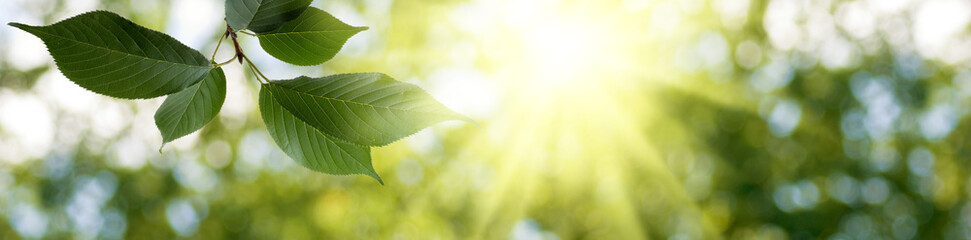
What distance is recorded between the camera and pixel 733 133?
1233 centimetres

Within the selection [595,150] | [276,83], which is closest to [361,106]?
[276,83]

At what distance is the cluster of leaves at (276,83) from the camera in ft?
1.86

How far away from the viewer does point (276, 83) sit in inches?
24.8

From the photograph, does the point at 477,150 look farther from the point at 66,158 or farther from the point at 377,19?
the point at 66,158

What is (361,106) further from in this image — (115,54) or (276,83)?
(115,54)

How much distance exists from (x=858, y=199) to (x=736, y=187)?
2.41 meters

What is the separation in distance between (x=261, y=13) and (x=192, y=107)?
0.43ft

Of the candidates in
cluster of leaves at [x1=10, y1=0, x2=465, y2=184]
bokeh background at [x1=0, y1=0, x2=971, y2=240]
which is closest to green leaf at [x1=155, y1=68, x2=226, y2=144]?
cluster of leaves at [x1=10, y1=0, x2=465, y2=184]

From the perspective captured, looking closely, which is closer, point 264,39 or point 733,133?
point 264,39

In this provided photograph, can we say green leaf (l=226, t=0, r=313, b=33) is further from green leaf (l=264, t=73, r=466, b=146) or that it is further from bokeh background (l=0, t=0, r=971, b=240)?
bokeh background (l=0, t=0, r=971, b=240)

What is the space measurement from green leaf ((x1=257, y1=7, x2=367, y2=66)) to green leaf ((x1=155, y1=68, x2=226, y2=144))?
64 millimetres

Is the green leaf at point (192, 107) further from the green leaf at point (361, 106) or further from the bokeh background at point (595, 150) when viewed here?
the bokeh background at point (595, 150)

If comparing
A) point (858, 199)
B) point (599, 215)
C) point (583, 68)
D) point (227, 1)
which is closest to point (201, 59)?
point (227, 1)

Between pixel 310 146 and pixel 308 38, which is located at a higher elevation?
pixel 308 38
